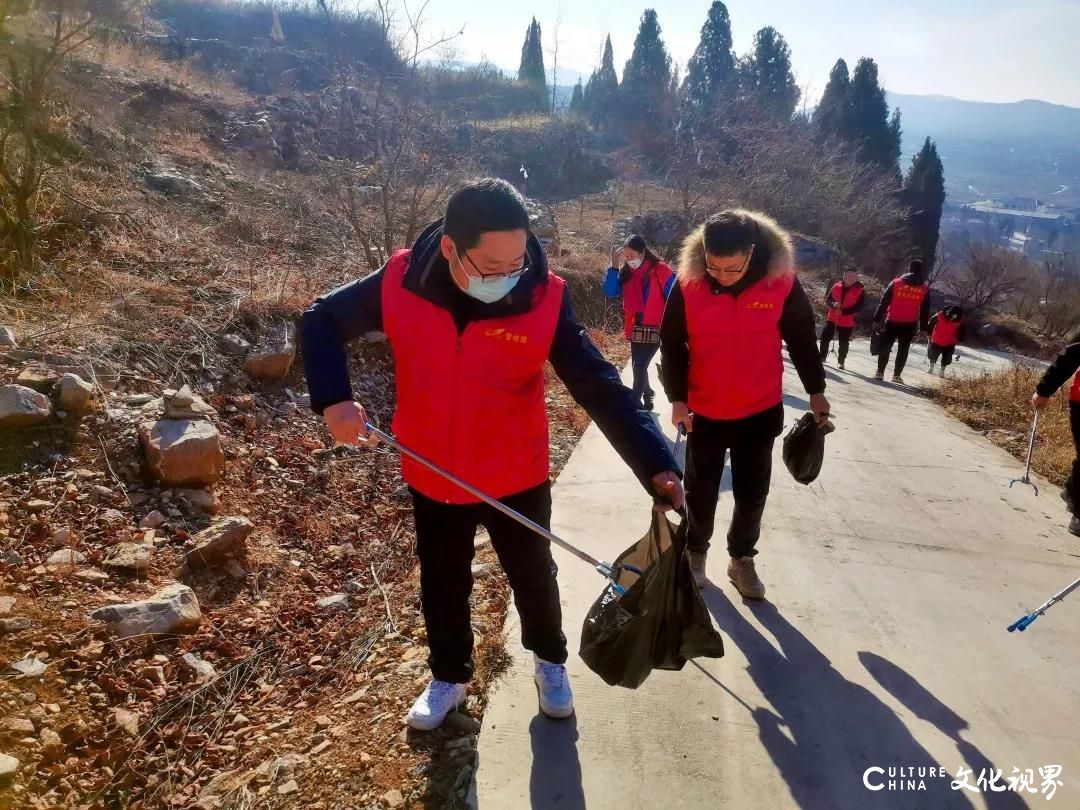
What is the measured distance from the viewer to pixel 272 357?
4902mm

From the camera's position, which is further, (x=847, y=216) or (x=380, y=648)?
(x=847, y=216)

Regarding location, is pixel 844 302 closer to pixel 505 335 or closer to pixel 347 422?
pixel 505 335

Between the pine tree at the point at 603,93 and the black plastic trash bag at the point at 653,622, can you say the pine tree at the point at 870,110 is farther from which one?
the black plastic trash bag at the point at 653,622

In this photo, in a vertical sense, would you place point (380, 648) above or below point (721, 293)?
below

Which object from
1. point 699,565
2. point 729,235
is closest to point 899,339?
point 699,565

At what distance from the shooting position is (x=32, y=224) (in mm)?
5047

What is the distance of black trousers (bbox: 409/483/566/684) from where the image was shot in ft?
7.19

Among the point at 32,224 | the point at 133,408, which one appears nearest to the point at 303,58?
the point at 32,224

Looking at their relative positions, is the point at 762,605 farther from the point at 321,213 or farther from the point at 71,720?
the point at 321,213

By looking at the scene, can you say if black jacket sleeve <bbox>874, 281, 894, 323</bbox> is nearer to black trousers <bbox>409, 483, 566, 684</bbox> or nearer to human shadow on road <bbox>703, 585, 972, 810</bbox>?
human shadow on road <bbox>703, 585, 972, 810</bbox>

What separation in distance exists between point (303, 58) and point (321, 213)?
1730cm

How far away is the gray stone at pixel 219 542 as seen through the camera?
3260 millimetres

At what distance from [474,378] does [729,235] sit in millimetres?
1301

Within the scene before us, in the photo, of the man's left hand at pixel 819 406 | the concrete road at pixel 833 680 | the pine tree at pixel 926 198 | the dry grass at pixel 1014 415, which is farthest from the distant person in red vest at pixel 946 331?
the pine tree at pixel 926 198
